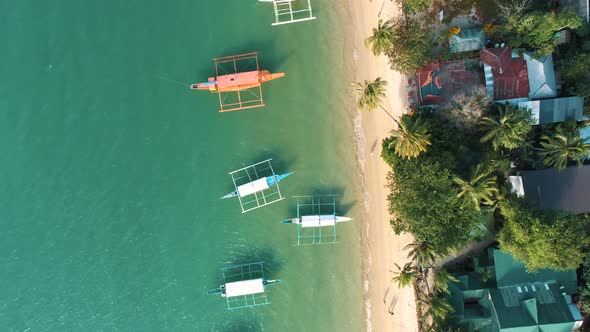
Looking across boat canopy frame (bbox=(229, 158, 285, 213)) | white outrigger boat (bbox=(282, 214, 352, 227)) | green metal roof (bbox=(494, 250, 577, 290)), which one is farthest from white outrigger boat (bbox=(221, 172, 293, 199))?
green metal roof (bbox=(494, 250, 577, 290))

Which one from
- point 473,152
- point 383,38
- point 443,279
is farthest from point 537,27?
point 443,279

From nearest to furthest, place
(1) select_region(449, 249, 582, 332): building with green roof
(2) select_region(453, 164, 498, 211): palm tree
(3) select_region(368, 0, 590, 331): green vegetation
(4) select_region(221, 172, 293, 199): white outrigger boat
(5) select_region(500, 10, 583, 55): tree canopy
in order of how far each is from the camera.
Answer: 1. (2) select_region(453, 164, 498, 211): palm tree
2. (3) select_region(368, 0, 590, 331): green vegetation
3. (5) select_region(500, 10, 583, 55): tree canopy
4. (1) select_region(449, 249, 582, 332): building with green roof
5. (4) select_region(221, 172, 293, 199): white outrigger boat

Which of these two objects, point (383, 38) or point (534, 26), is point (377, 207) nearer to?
point (383, 38)

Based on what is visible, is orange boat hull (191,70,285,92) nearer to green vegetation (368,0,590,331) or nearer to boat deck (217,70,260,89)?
boat deck (217,70,260,89)

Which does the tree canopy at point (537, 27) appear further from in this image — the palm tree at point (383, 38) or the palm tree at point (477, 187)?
the palm tree at point (477, 187)

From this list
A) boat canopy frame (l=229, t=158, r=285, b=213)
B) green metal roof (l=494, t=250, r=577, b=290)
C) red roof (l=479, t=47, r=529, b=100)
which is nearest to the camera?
green metal roof (l=494, t=250, r=577, b=290)

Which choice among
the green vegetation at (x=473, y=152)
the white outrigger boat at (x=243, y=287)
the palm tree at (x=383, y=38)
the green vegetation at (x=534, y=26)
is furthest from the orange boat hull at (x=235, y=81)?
the green vegetation at (x=534, y=26)
